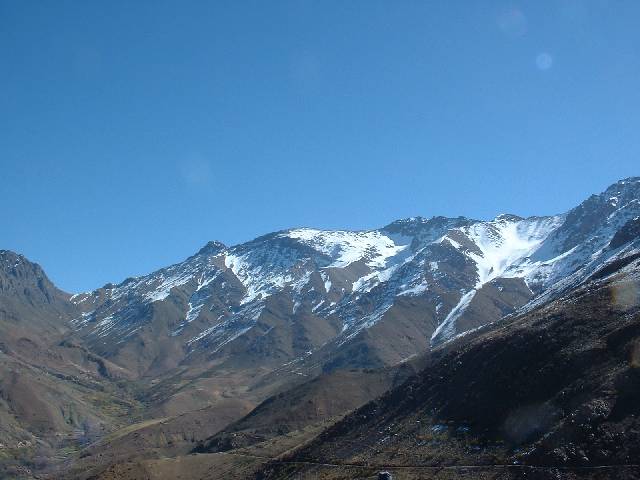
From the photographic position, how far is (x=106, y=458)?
184000 mm

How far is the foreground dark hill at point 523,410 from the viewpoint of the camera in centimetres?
6094

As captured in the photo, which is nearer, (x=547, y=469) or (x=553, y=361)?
(x=547, y=469)

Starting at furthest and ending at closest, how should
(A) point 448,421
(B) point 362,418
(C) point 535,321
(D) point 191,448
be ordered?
(D) point 191,448 → (B) point 362,418 → (C) point 535,321 → (A) point 448,421

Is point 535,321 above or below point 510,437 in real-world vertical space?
above

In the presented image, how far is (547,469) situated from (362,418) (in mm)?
50778

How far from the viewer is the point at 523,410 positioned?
74.6 metres

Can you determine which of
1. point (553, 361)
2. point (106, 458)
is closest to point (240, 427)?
point (106, 458)

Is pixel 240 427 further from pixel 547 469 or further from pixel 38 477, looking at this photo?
pixel 547 469

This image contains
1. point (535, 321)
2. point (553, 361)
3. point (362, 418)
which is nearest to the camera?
point (553, 361)

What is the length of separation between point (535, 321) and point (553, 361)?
1811 cm

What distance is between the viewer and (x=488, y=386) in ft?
282

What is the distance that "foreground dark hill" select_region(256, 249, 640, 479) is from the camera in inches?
2399

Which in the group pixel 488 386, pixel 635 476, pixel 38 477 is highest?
pixel 38 477

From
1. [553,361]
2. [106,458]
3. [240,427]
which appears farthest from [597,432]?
[106,458]
